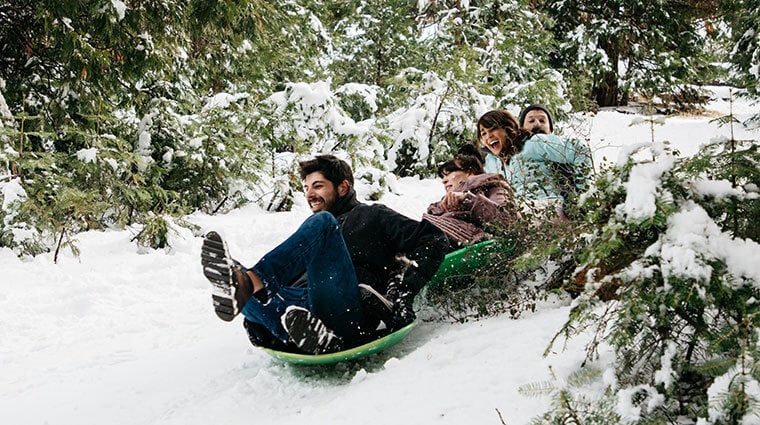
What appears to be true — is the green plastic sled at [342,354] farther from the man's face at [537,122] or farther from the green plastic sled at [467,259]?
the man's face at [537,122]

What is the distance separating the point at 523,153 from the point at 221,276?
2.30 meters

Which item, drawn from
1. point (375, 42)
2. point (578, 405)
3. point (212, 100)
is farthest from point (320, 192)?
point (375, 42)

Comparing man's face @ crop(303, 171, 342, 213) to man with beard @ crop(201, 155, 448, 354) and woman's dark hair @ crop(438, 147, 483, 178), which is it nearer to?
man with beard @ crop(201, 155, 448, 354)

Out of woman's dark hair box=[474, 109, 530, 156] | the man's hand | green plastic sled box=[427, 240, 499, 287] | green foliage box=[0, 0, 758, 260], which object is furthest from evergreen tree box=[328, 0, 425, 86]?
green plastic sled box=[427, 240, 499, 287]

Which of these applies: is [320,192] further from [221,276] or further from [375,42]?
[375,42]

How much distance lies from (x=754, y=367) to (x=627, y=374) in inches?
19.7

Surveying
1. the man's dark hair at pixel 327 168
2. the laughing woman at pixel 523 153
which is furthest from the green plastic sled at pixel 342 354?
the laughing woman at pixel 523 153

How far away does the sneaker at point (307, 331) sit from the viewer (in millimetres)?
2375

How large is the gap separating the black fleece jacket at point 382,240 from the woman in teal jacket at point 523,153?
29.0 inches

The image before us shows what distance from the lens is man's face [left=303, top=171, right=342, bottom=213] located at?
3057 mm

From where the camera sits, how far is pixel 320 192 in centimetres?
306

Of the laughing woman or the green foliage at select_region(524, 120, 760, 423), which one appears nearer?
the green foliage at select_region(524, 120, 760, 423)

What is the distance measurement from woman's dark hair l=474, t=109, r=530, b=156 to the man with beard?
1.45 metres

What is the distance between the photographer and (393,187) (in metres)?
7.82
